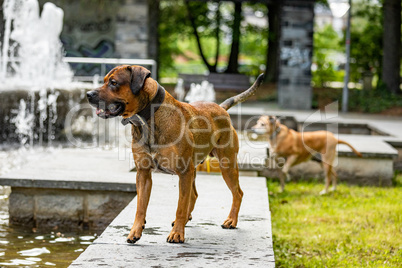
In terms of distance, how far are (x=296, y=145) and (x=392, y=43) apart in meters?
13.5

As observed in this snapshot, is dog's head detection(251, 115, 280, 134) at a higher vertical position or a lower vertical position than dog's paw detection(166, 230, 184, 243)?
higher

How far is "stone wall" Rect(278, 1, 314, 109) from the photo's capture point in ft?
60.3

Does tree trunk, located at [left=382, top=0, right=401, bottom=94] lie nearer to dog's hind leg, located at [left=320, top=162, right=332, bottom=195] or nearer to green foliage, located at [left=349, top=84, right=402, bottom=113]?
green foliage, located at [left=349, top=84, right=402, bottom=113]

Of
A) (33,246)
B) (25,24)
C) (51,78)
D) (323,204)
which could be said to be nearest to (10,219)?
(33,246)

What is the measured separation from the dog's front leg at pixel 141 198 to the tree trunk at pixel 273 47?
69.2 feet

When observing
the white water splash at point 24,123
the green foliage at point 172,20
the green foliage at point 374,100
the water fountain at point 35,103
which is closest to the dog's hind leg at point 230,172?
the water fountain at point 35,103

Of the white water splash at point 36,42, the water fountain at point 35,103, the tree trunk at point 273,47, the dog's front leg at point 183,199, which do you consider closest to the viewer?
the dog's front leg at point 183,199

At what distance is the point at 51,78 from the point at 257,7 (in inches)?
631

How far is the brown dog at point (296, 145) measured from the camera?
8.34 m

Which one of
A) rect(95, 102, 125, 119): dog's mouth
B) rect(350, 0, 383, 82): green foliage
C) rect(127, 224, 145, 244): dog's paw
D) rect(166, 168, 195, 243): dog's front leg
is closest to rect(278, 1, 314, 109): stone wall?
rect(350, 0, 383, 82): green foliage

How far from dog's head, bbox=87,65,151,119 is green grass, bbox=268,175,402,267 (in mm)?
2220

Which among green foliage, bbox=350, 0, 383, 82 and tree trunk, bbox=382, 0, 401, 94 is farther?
green foliage, bbox=350, 0, 383, 82

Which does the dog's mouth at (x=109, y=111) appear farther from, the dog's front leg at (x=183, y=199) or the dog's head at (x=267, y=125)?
the dog's head at (x=267, y=125)

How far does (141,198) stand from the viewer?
4.44 metres
